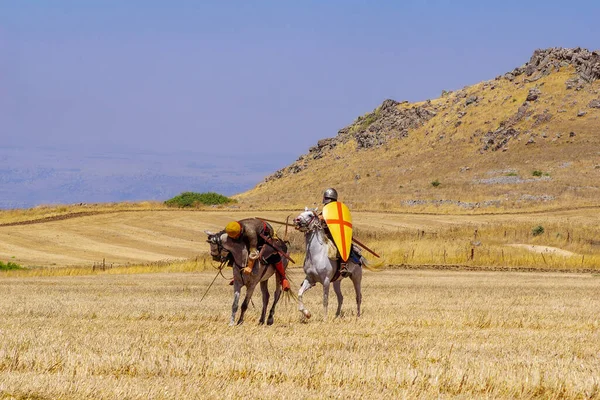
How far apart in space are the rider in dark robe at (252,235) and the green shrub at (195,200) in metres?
60.7

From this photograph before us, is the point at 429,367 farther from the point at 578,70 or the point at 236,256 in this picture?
the point at 578,70

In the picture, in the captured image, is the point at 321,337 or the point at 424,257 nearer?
the point at 321,337

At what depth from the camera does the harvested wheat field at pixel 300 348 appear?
32.4 feet

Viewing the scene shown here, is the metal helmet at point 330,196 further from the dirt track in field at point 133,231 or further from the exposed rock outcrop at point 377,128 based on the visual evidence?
the exposed rock outcrop at point 377,128

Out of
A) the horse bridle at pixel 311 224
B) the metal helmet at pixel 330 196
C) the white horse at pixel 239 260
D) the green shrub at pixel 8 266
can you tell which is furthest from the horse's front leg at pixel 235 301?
the green shrub at pixel 8 266

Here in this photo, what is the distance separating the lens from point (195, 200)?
83.6m

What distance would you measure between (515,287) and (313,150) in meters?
125

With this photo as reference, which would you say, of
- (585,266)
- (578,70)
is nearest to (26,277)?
(585,266)

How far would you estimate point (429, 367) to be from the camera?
1110 centimetres

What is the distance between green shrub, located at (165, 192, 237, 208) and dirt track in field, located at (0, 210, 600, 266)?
329 inches

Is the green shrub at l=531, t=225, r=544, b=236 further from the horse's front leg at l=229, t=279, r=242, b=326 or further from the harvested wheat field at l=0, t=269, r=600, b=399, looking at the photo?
the horse's front leg at l=229, t=279, r=242, b=326

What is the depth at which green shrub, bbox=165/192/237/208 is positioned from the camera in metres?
79.3

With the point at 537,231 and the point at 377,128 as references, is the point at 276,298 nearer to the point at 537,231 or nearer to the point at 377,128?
the point at 537,231

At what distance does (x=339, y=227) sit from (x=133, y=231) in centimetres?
4432
